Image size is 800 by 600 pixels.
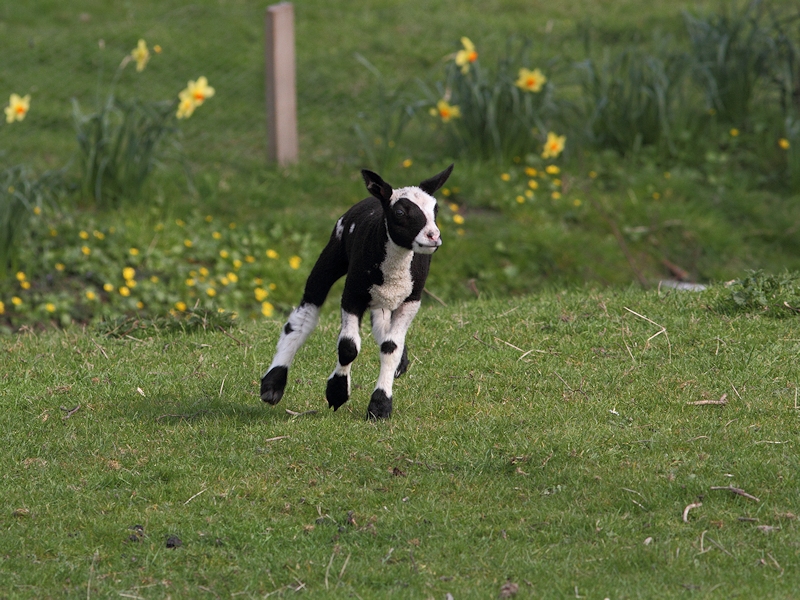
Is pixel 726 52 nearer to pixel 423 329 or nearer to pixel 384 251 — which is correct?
pixel 423 329

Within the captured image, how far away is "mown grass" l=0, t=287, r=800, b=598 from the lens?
3873mm

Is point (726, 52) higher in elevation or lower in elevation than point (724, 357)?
higher

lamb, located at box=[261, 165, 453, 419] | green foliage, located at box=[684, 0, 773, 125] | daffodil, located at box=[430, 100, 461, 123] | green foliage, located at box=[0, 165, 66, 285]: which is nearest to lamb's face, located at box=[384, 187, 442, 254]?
lamb, located at box=[261, 165, 453, 419]

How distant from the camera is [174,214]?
374 inches

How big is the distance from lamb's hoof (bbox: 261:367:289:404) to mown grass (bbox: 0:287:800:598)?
15 cm

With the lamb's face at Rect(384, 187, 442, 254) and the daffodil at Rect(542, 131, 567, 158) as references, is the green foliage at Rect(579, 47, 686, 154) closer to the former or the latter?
the daffodil at Rect(542, 131, 567, 158)

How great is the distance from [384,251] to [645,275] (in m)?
4.93

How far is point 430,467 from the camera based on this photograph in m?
4.66

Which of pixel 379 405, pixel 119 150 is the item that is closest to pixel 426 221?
pixel 379 405

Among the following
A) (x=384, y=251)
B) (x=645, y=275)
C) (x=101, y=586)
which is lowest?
(x=645, y=275)

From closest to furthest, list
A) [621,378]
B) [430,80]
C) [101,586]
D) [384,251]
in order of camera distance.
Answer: [101,586]
[384,251]
[621,378]
[430,80]

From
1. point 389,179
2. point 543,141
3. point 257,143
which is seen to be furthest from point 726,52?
point 257,143

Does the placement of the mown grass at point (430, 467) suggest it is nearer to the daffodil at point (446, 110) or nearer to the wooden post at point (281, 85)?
the daffodil at point (446, 110)

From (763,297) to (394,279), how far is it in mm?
2776
